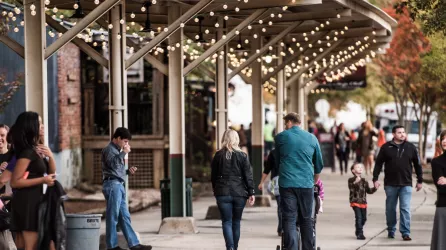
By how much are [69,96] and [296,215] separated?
1765 cm

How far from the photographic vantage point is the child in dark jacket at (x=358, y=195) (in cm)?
2025

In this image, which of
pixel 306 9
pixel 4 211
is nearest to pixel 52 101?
pixel 306 9

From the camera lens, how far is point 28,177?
11852mm

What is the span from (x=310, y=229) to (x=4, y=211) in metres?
4.39

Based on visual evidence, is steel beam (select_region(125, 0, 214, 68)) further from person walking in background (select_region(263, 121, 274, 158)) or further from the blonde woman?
person walking in background (select_region(263, 121, 274, 158))

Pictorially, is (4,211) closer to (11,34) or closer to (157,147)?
(11,34)

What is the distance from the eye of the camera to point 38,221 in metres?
11.8

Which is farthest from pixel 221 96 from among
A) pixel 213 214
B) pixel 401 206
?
pixel 401 206

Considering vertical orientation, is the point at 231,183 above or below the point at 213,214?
above

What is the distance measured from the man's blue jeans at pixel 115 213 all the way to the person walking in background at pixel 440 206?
14.8ft

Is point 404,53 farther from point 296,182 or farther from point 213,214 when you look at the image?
point 296,182

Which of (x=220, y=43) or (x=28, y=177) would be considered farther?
(x=220, y=43)

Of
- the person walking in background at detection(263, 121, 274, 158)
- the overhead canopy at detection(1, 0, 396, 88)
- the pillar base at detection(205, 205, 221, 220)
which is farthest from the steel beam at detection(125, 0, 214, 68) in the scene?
the person walking in background at detection(263, 121, 274, 158)

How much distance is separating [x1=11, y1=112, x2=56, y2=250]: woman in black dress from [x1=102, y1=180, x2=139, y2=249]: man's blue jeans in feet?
18.2
